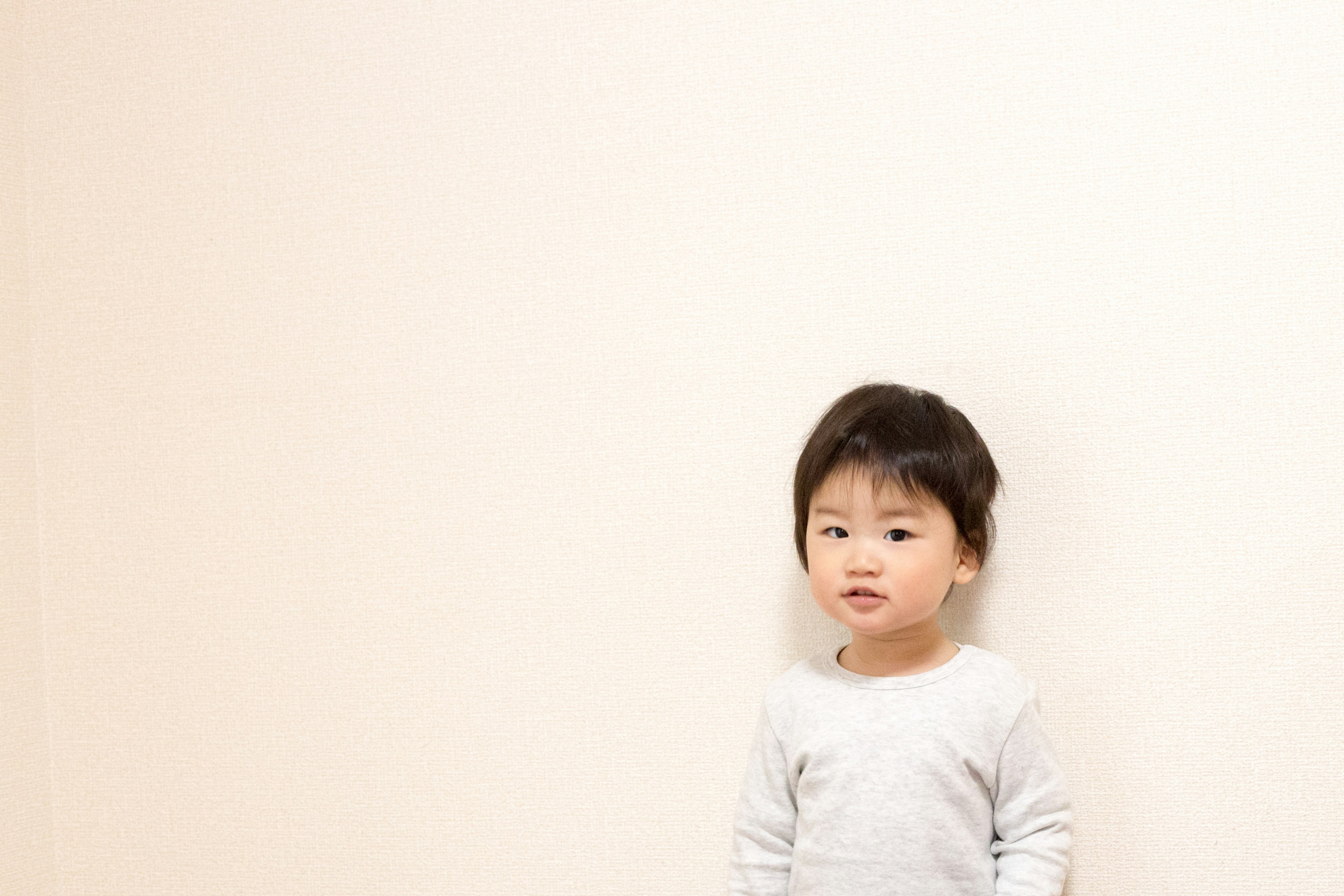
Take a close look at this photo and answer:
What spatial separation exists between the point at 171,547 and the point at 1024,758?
1105mm

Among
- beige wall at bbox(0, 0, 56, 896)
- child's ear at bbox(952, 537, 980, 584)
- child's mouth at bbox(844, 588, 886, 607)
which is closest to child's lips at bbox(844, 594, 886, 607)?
child's mouth at bbox(844, 588, 886, 607)

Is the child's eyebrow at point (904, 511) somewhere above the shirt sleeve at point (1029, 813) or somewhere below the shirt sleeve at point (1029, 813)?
above

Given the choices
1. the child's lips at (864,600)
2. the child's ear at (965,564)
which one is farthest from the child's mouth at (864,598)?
the child's ear at (965,564)

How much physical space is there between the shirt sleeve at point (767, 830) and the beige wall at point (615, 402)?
12 cm

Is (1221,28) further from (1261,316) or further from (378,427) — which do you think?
(378,427)

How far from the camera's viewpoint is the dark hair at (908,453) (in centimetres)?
112

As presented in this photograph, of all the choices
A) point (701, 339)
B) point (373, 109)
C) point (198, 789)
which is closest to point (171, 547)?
point (198, 789)

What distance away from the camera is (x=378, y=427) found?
1.45 metres

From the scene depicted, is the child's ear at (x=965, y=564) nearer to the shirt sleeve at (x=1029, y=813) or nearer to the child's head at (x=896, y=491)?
the child's head at (x=896, y=491)

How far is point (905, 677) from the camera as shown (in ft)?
3.78

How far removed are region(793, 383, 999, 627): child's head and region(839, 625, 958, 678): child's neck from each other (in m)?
0.05

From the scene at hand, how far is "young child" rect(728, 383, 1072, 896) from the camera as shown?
1.10m

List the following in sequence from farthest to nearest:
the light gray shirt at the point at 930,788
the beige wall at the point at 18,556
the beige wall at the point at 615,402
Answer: the beige wall at the point at 18,556, the beige wall at the point at 615,402, the light gray shirt at the point at 930,788

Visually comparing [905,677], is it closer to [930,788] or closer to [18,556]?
[930,788]
